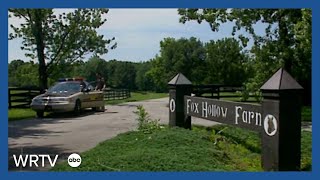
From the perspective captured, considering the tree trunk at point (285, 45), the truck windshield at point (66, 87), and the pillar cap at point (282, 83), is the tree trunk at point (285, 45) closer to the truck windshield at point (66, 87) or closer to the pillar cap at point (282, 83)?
the pillar cap at point (282, 83)

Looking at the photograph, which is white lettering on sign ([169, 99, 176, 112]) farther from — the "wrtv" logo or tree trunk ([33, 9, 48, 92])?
the "wrtv" logo

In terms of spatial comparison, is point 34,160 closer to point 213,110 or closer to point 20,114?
point 20,114

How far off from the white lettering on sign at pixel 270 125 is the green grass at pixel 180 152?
452 mm

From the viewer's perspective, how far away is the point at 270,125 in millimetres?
4805

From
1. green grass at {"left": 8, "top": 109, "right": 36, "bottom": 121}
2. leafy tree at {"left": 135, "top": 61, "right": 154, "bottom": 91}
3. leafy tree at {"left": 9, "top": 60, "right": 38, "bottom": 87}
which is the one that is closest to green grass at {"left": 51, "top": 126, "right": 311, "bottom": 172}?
leafy tree at {"left": 135, "top": 61, "right": 154, "bottom": 91}

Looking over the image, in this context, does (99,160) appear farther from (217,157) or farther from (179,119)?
(179,119)

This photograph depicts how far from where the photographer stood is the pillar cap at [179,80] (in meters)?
6.33

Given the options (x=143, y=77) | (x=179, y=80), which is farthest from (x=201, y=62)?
(x=143, y=77)

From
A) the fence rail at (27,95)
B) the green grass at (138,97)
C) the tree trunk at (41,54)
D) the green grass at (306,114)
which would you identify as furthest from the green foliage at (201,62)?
the tree trunk at (41,54)

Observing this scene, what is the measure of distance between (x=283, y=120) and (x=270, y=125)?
185mm

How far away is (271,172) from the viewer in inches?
189

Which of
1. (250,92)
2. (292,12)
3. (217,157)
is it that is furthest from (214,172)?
(292,12)

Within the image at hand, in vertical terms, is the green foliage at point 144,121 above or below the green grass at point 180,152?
above

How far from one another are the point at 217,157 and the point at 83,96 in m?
1.91
